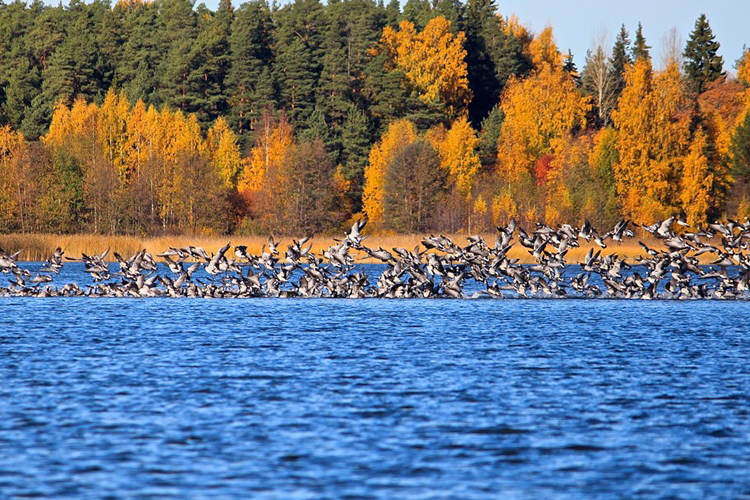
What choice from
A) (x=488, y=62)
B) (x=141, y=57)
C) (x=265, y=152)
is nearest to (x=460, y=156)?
(x=265, y=152)

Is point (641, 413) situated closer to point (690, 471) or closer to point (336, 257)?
point (690, 471)

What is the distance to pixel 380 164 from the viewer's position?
303ft

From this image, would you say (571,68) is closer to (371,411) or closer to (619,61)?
(619,61)

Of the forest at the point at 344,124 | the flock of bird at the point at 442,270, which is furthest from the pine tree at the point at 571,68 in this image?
the flock of bird at the point at 442,270

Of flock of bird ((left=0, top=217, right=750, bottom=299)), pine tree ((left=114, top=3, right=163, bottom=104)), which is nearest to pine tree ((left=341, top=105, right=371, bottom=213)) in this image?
pine tree ((left=114, top=3, right=163, bottom=104))

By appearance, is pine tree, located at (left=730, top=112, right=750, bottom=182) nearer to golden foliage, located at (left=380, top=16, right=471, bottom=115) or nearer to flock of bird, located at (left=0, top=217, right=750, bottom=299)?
golden foliage, located at (left=380, top=16, right=471, bottom=115)

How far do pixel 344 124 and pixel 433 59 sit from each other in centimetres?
1062

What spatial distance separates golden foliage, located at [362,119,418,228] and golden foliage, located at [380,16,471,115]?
9173 mm

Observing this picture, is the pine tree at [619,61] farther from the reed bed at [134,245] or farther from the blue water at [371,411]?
the blue water at [371,411]

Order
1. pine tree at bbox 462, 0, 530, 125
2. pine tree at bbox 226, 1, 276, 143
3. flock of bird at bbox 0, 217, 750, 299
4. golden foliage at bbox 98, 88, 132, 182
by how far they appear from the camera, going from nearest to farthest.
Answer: flock of bird at bbox 0, 217, 750, 299, golden foliage at bbox 98, 88, 132, 182, pine tree at bbox 226, 1, 276, 143, pine tree at bbox 462, 0, 530, 125

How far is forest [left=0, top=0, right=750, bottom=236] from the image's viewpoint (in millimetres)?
81938

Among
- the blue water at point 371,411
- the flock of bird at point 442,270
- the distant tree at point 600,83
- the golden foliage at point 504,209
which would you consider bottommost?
the blue water at point 371,411

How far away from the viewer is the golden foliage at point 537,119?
309 ft

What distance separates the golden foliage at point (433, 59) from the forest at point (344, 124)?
22cm
